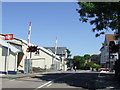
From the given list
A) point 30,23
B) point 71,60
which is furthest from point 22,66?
point 71,60

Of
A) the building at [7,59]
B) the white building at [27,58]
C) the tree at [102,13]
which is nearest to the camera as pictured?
the tree at [102,13]

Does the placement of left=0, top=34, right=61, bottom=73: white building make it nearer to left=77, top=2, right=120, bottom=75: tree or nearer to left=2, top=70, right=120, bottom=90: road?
left=2, top=70, right=120, bottom=90: road

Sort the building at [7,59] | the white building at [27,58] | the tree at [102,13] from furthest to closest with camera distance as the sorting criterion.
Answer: the white building at [27,58] < the building at [7,59] < the tree at [102,13]

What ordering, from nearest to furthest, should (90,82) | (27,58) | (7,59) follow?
(90,82), (7,59), (27,58)

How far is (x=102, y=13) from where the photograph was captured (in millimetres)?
16141

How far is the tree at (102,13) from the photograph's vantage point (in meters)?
15.3

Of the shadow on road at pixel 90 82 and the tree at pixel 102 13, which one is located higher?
the tree at pixel 102 13

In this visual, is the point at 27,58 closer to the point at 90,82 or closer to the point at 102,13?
the point at 90,82

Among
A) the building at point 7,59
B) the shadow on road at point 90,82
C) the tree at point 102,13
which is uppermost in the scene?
the tree at point 102,13

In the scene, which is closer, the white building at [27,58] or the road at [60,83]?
the road at [60,83]

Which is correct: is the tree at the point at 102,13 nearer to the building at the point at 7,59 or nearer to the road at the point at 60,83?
the road at the point at 60,83

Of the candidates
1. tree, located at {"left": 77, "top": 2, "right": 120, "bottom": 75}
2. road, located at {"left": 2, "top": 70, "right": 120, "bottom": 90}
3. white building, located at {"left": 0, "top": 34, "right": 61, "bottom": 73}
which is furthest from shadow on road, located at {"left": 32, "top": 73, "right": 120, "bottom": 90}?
white building, located at {"left": 0, "top": 34, "right": 61, "bottom": 73}

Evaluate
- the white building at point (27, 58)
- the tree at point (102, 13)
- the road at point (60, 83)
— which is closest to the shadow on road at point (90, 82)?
the road at point (60, 83)

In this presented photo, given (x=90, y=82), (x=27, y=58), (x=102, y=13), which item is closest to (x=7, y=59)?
(x=27, y=58)
